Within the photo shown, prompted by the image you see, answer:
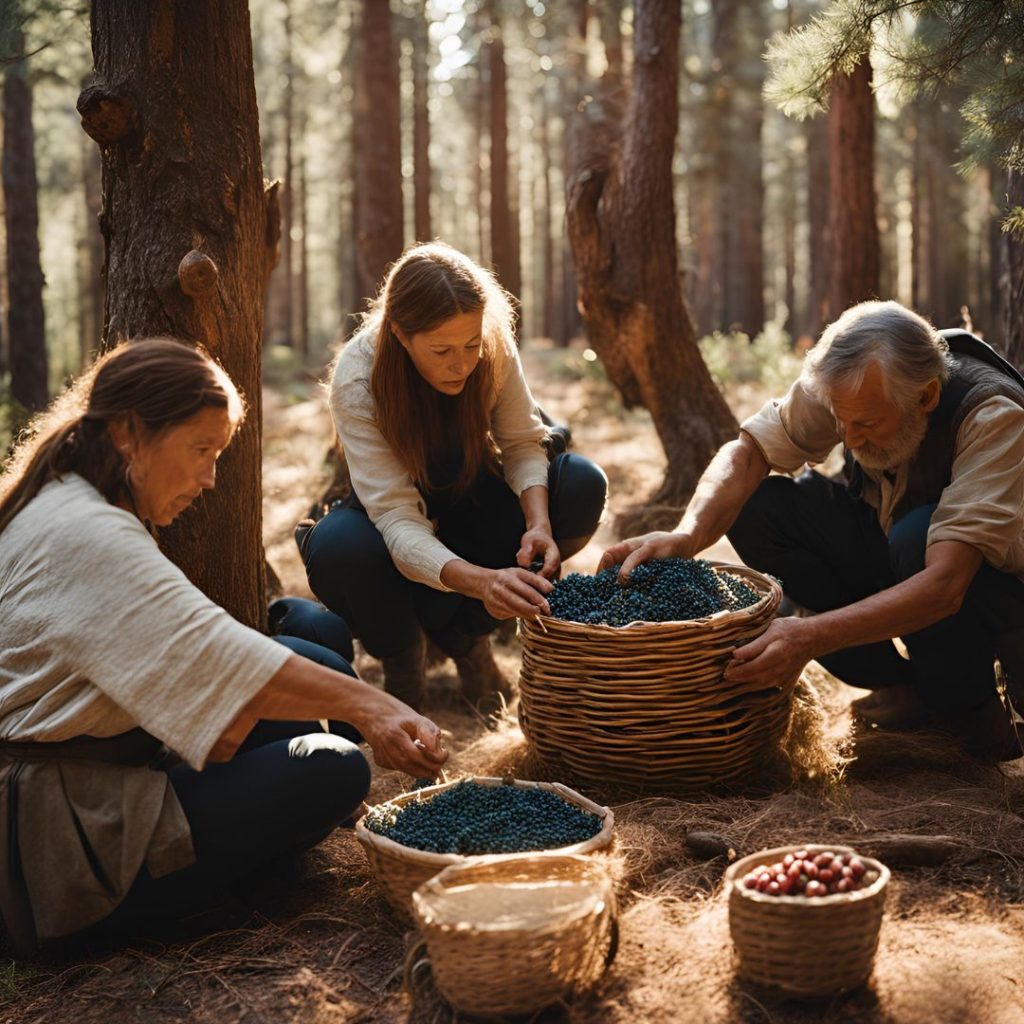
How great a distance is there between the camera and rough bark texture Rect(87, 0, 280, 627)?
3096 mm

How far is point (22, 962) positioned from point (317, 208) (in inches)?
1443

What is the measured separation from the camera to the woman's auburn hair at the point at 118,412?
2143 mm

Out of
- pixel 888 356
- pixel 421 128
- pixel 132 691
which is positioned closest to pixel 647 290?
pixel 888 356

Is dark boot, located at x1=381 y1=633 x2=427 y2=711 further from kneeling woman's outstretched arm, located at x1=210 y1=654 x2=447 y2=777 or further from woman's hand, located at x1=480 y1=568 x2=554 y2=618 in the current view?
kneeling woman's outstretched arm, located at x1=210 y1=654 x2=447 y2=777

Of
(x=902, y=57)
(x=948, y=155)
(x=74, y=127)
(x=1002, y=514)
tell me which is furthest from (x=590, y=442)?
(x=74, y=127)

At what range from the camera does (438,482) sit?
11.6 ft

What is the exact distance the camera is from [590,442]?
352 inches

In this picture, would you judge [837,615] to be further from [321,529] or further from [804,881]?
[321,529]

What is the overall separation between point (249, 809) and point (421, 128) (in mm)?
16485

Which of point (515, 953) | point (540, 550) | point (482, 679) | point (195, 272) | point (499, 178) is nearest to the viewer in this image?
point (515, 953)

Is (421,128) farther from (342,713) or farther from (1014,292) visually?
(342,713)

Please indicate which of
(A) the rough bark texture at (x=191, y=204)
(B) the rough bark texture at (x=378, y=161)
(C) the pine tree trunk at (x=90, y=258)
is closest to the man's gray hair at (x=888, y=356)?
(A) the rough bark texture at (x=191, y=204)

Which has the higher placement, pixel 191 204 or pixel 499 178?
pixel 499 178

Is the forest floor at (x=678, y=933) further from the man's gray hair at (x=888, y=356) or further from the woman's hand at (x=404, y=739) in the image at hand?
the man's gray hair at (x=888, y=356)
